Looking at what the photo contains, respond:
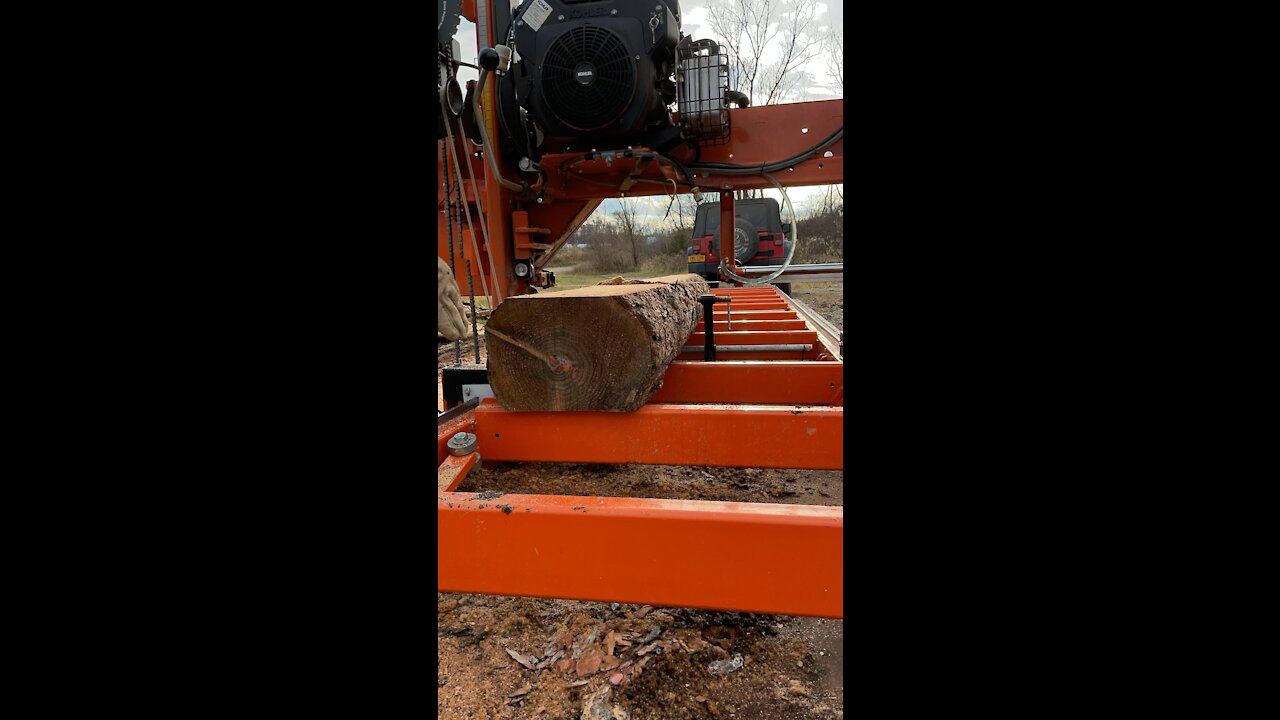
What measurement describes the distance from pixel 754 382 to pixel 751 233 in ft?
25.5

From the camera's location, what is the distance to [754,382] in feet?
7.79

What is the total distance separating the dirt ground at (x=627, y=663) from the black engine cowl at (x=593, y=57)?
102 inches

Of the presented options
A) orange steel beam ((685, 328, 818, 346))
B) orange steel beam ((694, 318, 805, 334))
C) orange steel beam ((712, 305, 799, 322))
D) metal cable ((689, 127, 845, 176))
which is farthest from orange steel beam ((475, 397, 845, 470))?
metal cable ((689, 127, 845, 176))

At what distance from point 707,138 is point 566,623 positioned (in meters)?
3.23

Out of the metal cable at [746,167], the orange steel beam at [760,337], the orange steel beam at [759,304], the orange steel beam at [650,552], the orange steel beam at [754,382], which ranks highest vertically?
the metal cable at [746,167]

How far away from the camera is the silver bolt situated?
173cm

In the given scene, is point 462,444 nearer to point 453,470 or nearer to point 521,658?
point 453,470

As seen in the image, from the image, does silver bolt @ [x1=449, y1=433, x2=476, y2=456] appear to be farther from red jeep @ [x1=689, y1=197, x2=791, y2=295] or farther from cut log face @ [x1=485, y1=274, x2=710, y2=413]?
red jeep @ [x1=689, y1=197, x2=791, y2=295]

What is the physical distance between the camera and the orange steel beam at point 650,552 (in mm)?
1072

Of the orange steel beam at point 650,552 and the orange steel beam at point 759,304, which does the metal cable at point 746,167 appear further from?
the orange steel beam at point 650,552

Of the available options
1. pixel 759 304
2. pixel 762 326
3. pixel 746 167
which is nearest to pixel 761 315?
pixel 762 326

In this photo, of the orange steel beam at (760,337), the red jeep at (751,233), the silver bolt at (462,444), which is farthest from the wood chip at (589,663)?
the red jeep at (751,233)
